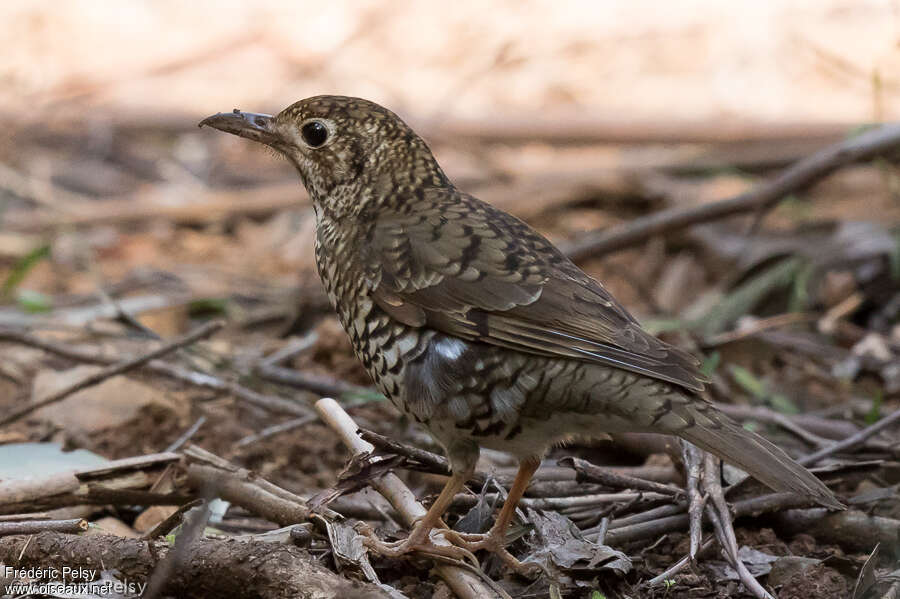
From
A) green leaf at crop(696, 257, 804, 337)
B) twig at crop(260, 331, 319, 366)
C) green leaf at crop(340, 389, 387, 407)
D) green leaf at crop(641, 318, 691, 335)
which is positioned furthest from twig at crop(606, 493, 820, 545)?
green leaf at crop(696, 257, 804, 337)

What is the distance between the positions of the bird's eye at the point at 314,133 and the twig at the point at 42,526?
4.83ft

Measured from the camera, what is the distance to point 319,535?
11.4ft

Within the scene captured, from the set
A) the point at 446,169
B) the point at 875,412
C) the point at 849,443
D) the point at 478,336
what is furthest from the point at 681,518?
the point at 446,169

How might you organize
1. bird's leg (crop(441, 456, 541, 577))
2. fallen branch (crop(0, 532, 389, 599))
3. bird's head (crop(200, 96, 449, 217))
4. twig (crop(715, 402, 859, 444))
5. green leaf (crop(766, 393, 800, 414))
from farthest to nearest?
green leaf (crop(766, 393, 800, 414))
twig (crop(715, 402, 859, 444))
bird's head (crop(200, 96, 449, 217))
bird's leg (crop(441, 456, 541, 577))
fallen branch (crop(0, 532, 389, 599))

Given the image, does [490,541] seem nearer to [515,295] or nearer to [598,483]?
[598,483]

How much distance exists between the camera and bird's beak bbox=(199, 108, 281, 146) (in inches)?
155

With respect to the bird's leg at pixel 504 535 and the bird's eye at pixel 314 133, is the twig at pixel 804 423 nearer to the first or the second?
the bird's leg at pixel 504 535

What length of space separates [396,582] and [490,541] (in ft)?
1.06

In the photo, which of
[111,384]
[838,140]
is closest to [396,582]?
[111,384]

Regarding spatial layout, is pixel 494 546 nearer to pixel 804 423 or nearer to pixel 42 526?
pixel 42 526

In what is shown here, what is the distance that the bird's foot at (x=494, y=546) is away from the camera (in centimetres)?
344

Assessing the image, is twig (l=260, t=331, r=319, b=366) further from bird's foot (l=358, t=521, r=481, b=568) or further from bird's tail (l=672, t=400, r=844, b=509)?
bird's tail (l=672, t=400, r=844, b=509)

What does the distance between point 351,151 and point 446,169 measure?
547 centimetres

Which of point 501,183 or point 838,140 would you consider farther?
point 501,183
